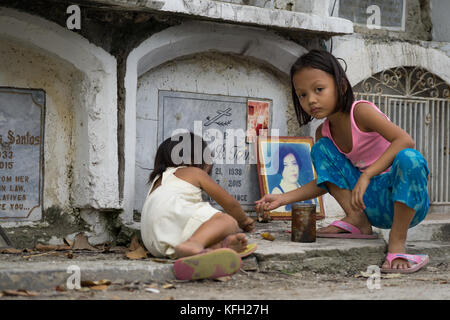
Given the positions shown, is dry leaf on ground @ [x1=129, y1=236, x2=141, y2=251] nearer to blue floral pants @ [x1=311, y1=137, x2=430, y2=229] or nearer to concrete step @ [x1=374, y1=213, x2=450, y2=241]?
blue floral pants @ [x1=311, y1=137, x2=430, y2=229]

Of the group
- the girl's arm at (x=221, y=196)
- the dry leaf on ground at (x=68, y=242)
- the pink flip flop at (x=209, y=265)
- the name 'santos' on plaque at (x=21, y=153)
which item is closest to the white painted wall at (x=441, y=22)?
the girl's arm at (x=221, y=196)

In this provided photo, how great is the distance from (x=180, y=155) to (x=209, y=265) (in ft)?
2.98

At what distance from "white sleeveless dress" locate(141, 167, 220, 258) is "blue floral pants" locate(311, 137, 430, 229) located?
911mm

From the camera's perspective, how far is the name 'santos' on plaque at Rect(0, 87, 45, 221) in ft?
14.0

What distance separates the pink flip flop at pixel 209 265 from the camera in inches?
113

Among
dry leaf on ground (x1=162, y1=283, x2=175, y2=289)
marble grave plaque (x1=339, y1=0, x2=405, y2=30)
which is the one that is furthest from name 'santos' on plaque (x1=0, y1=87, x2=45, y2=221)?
marble grave plaque (x1=339, y1=0, x2=405, y2=30)

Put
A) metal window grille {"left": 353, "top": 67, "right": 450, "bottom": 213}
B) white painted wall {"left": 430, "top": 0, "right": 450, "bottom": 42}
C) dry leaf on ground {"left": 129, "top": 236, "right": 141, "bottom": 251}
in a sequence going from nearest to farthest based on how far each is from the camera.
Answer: dry leaf on ground {"left": 129, "top": 236, "right": 141, "bottom": 251}
metal window grille {"left": 353, "top": 67, "right": 450, "bottom": 213}
white painted wall {"left": 430, "top": 0, "right": 450, "bottom": 42}

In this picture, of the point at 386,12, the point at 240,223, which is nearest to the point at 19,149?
the point at 240,223

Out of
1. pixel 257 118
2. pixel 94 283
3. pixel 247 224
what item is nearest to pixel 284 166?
pixel 257 118

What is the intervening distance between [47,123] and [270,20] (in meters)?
1.85

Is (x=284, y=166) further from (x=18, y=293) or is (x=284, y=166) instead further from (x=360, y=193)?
(x=18, y=293)

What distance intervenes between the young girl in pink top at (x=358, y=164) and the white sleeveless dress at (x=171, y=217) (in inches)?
20.4

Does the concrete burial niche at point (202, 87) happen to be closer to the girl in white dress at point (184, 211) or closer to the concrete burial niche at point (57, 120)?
the concrete burial niche at point (57, 120)
